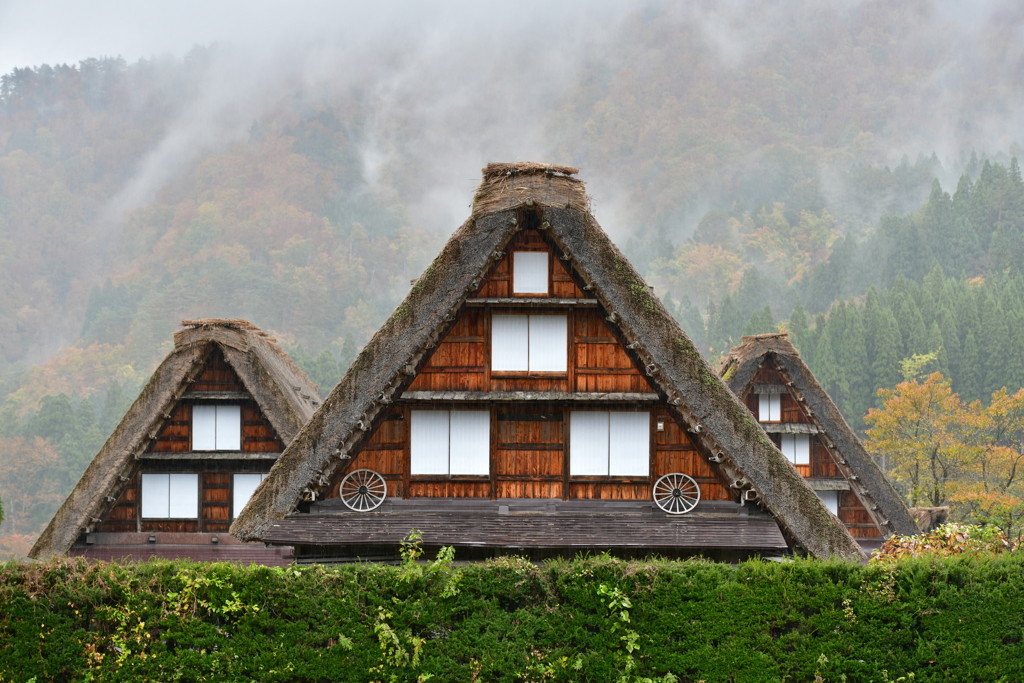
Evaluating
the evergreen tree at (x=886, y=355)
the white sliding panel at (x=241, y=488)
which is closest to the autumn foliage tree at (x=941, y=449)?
the evergreen tree at (x=886, y=355)

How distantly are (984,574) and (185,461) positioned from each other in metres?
15.0

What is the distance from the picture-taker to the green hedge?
9484mm

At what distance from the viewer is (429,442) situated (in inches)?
495

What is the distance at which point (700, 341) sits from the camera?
104750 mm

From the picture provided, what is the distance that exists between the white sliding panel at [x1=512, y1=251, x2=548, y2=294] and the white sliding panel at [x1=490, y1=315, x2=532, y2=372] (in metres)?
0.45

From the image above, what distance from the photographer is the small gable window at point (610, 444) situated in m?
12.6

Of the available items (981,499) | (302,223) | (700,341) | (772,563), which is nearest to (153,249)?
(302,223)

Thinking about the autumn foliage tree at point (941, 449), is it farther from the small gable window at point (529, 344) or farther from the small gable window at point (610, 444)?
the small gable window at point (529, 344)

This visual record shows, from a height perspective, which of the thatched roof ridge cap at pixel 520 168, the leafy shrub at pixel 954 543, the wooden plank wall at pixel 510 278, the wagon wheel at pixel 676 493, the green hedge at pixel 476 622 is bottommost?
the green hedge at pixel 476 622

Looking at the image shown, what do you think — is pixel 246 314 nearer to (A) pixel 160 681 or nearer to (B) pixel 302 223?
(B) pixel 302 223

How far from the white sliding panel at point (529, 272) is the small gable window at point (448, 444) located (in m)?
2.13

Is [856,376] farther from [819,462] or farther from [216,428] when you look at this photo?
[216,428]

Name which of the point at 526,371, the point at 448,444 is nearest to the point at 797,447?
the point at 526,371

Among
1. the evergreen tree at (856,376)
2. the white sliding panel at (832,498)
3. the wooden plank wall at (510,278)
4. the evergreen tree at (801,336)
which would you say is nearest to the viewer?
the wooden plank wall at (510,278)
